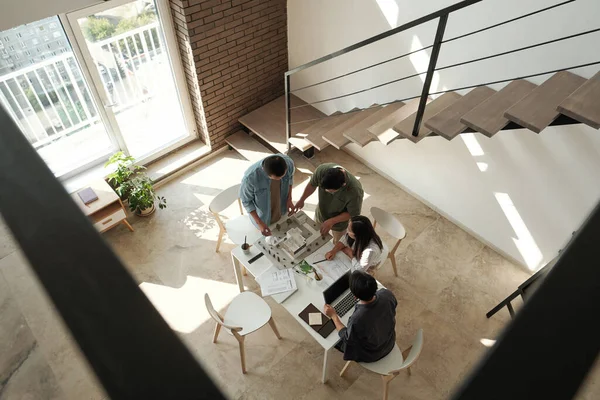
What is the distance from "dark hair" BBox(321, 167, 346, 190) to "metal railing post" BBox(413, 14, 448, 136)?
2.37ft

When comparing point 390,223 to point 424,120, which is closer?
point 424,120

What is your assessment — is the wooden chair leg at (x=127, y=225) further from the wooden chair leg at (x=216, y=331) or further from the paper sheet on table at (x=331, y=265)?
the paper sheet on table at (x=331, y=265)

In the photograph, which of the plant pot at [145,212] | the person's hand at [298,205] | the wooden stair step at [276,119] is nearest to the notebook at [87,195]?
the plant pot at [145,212]

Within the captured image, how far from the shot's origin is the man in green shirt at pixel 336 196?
11.6 ft

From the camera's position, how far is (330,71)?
17.7ft

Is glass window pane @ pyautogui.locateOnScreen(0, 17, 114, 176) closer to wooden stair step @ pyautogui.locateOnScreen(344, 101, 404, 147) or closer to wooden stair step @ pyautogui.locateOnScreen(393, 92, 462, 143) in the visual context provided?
wooden stair step @ pyautogui.locateOnScreen(344, 101, 404, 147)

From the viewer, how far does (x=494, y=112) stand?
10.7 feet

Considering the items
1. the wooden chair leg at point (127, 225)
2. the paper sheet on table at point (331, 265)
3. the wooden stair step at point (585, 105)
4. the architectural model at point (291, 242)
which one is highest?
the wooden stair step at point (585, 105)

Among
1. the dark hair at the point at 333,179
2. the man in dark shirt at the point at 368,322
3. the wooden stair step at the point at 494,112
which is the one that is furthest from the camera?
the dark hair at the point at 333,179

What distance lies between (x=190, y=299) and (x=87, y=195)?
158cm

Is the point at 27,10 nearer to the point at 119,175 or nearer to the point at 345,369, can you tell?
the point at 119,175

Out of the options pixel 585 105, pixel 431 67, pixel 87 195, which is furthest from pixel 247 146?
pixel 585 105

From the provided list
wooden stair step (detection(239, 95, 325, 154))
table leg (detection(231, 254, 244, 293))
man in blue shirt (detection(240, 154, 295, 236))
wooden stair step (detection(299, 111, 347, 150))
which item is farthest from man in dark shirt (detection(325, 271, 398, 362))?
wooden stair step (detection(239, 95, 325, 154))

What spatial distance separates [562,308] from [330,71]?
529 cm
